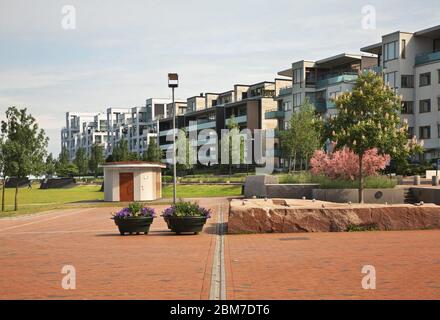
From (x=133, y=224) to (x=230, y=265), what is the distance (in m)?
7.93

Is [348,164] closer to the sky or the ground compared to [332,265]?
closer to the sky

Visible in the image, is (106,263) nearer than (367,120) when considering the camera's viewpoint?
Yes

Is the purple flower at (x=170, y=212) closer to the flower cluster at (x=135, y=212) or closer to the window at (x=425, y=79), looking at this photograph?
the flower cluster at (x=135, y=212)

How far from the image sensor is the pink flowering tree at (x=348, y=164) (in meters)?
32.2

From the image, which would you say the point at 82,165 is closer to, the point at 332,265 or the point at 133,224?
the point at 133,224

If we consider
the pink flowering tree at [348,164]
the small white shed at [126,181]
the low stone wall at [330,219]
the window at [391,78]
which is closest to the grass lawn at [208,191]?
the small white shed at [126,181]

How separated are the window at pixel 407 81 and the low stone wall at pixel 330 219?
150 feet

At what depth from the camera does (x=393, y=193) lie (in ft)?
100.0

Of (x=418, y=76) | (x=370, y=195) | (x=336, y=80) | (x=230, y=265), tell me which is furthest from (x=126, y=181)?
(x=336, y=80)

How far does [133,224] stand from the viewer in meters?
18.7


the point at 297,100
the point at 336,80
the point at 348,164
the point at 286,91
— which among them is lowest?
the point at 348,164

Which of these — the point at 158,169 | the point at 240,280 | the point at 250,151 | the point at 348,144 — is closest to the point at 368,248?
the point at 240,280

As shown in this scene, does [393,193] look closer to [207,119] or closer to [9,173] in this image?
[9,173]

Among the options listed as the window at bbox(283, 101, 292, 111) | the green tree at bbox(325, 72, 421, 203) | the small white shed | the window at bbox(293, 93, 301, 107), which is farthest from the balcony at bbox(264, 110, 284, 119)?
the green tree at bbox(325, 72, 421, 203)
